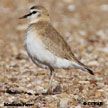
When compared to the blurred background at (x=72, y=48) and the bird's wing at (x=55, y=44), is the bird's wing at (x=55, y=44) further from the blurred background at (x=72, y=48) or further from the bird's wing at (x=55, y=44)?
the blurred background at (x=72, y=48)

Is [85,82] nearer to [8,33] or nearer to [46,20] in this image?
[46,20]

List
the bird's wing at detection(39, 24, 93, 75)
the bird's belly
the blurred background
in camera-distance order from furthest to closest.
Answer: the blurred background
the bird's wing at detection(39, 24, 93, 75)
the bird's belly

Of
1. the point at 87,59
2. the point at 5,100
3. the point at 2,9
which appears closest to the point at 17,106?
the point at 5,100

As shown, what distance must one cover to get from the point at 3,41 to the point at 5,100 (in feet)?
14.0

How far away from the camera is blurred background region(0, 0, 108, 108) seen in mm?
6406

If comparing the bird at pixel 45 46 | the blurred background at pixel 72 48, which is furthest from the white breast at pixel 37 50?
the blurred background at pixel 72 48

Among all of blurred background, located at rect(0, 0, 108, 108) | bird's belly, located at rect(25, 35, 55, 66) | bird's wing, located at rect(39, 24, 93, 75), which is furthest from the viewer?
blurred background, located at rect(0, 0, 108, 108)

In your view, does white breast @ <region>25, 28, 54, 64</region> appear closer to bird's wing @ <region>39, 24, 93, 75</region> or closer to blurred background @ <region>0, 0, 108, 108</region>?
bird's wing @ <region>39, 24, 93, 75</region>

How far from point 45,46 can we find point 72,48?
386 cm

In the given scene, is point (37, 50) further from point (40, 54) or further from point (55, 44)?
point (55, 44)

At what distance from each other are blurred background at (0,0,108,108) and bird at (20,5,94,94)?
0.52 metres

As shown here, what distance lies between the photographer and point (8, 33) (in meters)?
11.0

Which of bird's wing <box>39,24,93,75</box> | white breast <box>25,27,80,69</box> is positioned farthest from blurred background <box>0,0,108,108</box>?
bird's wing <box>39,24,93,75</box>

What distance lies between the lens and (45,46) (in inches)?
239
